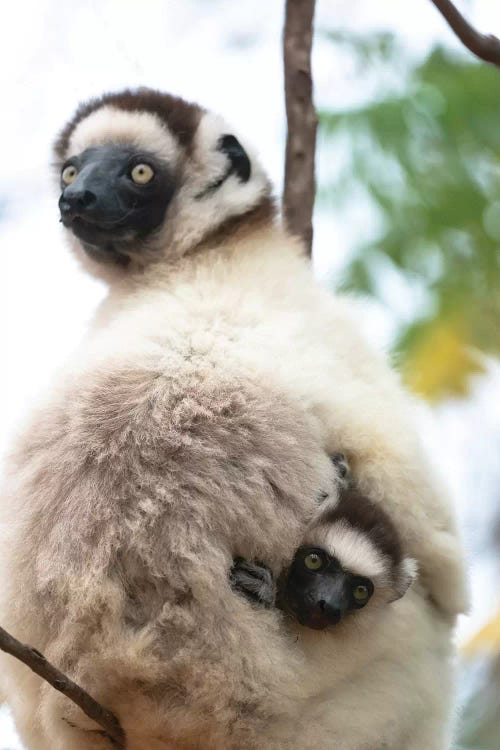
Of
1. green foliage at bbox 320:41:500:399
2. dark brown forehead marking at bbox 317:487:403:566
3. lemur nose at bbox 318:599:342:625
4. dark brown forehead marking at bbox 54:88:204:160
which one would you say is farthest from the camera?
green foliage at bbox 320:41:500:399

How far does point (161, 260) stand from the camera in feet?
16.1

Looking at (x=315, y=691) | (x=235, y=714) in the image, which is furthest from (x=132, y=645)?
(x=315, y=691)

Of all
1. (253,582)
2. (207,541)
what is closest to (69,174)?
(207,541)

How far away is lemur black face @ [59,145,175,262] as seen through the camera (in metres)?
4.77

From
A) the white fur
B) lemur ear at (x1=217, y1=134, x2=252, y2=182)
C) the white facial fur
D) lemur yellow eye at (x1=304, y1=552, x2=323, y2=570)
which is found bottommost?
lemur yellow eye at (x1=304, y1=552, x2=323, y2=570)

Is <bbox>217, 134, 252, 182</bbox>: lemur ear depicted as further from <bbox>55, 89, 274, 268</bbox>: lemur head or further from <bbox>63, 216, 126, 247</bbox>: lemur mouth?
<bbox>63, 216, 126, 247</bbox>: lemur mouth

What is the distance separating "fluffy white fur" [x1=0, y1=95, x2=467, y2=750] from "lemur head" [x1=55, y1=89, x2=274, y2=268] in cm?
86

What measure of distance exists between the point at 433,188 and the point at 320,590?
10.9ft

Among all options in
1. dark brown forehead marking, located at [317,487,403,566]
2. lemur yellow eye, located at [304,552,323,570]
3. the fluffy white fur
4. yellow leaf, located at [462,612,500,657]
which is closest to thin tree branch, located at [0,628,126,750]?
the fluffy white fur

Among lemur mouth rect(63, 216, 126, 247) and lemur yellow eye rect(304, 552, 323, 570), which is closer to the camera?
lemur yellow eye rect(304, 552, 323, 570)

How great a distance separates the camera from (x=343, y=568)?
3412mm

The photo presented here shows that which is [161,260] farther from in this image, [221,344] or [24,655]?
[24,655]

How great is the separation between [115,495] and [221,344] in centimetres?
78

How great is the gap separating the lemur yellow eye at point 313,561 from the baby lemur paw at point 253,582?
13 centimetres
